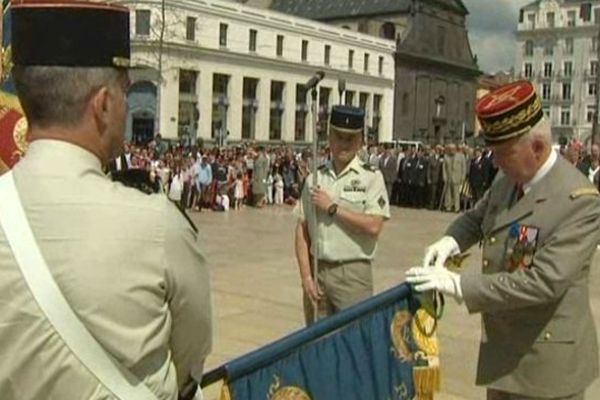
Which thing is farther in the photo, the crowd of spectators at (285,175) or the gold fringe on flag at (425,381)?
the crowd of spectators at (285,175)

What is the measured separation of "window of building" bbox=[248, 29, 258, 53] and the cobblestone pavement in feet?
154

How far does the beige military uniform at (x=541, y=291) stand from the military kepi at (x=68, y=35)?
180 cm

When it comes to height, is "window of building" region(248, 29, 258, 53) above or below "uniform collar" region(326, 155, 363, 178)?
above

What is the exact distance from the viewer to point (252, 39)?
6500cm

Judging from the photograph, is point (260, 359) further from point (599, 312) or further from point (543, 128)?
point (599, 312)

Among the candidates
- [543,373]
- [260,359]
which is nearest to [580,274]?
[543,373]

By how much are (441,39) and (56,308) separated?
96186 mm

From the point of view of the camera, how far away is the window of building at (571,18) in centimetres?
12175

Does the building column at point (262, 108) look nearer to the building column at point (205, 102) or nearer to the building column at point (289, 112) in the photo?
the building column at point (289, 112)

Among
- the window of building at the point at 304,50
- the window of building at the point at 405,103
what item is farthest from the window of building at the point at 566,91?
the window of building at the point at 304,50

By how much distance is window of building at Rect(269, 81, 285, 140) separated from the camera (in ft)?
224

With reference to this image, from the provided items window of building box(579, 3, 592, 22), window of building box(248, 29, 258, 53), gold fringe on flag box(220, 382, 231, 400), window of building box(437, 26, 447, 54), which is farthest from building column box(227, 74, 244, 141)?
window of building box(579, 3, 592, 22)

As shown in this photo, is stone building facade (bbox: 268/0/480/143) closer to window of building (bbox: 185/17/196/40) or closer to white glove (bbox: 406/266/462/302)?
window of building (bbox: 185/17/196/40)

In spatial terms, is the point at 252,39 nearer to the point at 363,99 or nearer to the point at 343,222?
the point at 363,99
